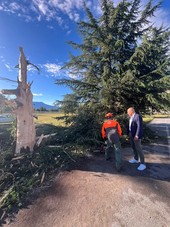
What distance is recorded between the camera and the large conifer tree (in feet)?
29.2

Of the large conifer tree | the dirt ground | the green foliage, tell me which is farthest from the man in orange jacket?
the large conifer tree

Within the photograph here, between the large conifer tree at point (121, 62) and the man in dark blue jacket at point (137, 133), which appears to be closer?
the man in dark blue jacket at point (137, 133)

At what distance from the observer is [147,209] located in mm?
3020

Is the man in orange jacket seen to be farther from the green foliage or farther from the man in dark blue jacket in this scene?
the green foliage

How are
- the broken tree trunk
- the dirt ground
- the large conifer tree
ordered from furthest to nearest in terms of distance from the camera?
the large conifer tree, the broken tree trunk, the dirt ground

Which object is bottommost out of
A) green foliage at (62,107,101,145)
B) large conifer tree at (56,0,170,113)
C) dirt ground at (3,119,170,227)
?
dirt ground at (3,119,170,227)

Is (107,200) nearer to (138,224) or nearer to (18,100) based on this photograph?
(138,224)

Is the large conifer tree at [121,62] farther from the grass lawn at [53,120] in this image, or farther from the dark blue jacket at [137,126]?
the dark blue jacket at [137,126]

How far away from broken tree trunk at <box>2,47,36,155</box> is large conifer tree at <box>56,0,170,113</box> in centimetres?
430

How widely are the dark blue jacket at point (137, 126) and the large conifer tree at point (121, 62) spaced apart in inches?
169

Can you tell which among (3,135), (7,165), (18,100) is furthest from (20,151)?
(3,135)

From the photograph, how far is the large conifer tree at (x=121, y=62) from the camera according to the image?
8.91m

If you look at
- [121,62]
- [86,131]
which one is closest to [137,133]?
[86,131]

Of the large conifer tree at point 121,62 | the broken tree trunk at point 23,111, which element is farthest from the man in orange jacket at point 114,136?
the large conifer tree at point 121,62
